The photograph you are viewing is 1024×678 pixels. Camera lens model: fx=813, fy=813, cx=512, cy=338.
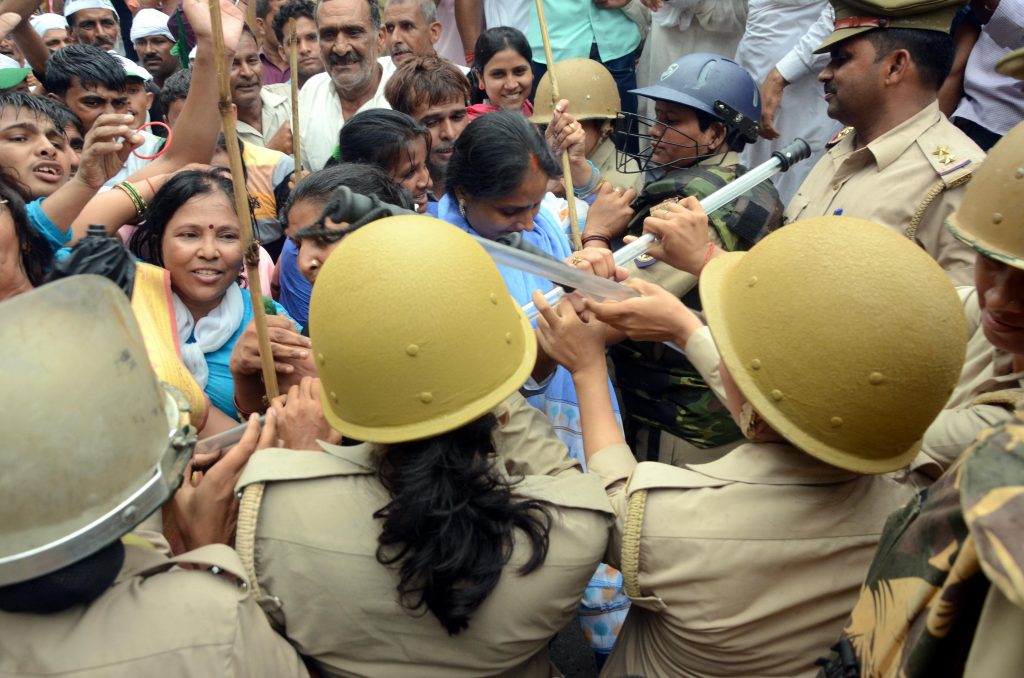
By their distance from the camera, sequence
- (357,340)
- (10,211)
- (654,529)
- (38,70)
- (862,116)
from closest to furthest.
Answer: (357,340) → (654,529) → (10,211) → (862,116) → (38,70)

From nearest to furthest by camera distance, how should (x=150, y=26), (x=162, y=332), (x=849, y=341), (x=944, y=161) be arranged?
(x=849, y=341) < (x=162, y=332) < (x=944, y=161) < (x=150, y=26)

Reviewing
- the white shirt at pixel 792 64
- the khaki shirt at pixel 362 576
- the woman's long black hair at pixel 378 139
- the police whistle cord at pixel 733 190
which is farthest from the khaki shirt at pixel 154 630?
the white shirt at pixel 792 64

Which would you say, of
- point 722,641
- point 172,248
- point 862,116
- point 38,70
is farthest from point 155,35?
point 722,641

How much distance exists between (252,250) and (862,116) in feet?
8.18

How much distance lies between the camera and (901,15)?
3090 mm

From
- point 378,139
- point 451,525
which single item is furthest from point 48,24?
point 451,525

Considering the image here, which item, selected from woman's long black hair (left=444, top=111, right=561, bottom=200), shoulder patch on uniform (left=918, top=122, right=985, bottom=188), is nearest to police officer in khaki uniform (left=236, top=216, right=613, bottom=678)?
woman's long black hair (left=444, top=111, right=561, bottom=200)

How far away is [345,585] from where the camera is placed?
59.3 inches

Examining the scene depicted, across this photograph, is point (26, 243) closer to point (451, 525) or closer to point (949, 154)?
point (451, 525)

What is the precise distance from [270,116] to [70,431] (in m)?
4.55

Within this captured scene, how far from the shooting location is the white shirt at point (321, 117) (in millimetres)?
4801

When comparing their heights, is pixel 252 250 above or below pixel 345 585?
above

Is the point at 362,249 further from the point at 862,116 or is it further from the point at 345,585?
the point at 862,116

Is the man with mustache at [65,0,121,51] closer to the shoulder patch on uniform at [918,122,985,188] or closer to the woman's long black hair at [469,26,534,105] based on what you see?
the woman's long black hair at [469,26,534,105]
